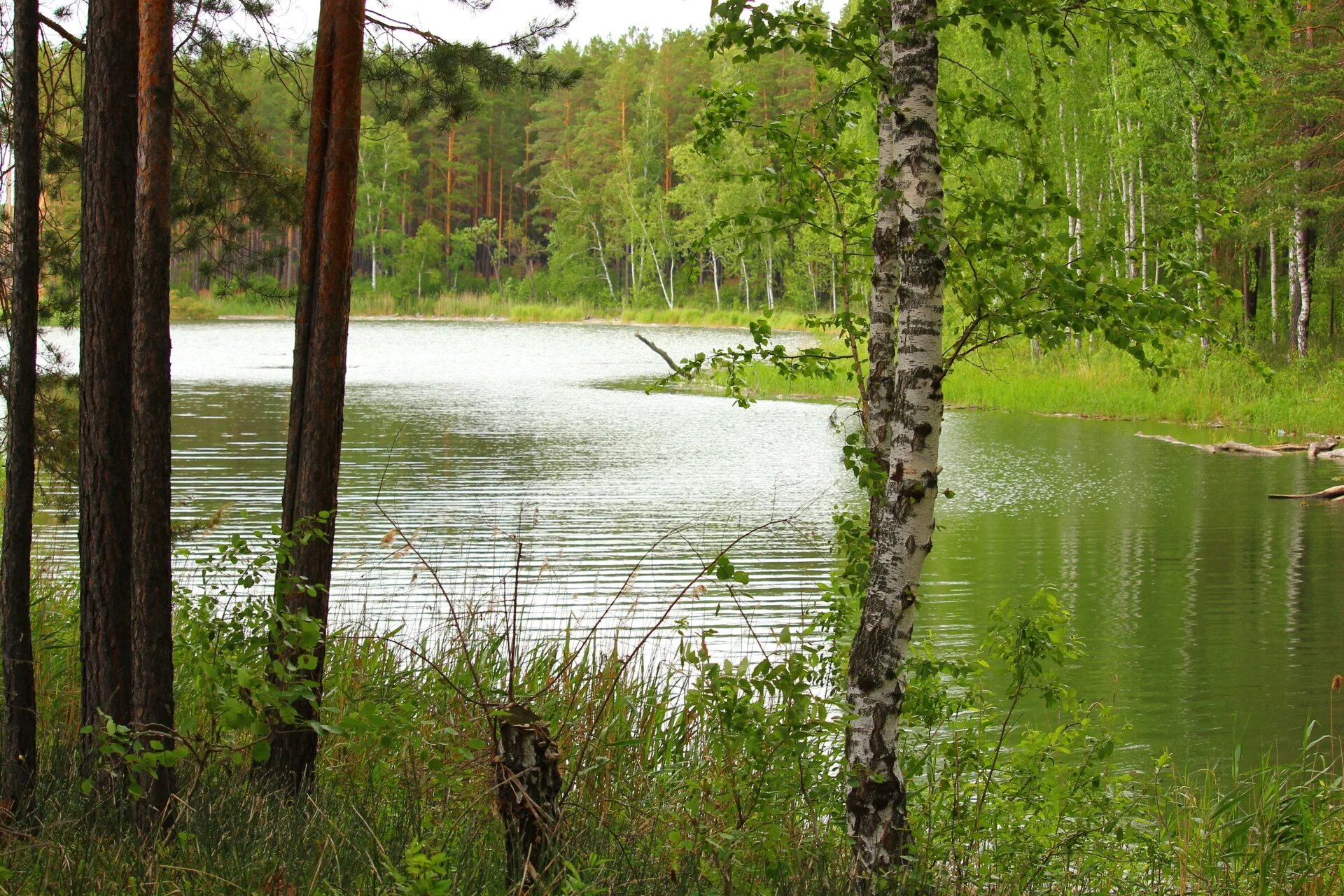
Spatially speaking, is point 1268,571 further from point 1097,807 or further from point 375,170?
point 375,170

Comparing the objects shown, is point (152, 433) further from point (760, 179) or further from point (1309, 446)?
point (1309, 446)

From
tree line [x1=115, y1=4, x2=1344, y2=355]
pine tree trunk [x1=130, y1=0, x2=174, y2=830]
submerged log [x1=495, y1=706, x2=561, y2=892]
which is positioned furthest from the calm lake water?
tree line [x1=115, y1=4, x2=1344, y2=355]

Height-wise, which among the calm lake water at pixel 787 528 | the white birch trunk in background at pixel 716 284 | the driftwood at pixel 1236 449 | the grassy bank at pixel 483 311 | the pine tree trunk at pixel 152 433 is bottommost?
the calm lake water at pixel 787 528

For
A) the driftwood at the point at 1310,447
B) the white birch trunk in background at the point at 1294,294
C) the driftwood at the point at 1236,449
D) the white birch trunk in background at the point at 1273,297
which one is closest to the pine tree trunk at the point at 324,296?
the driftwood at the point at 1236,449

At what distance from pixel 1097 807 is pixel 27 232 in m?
4.16

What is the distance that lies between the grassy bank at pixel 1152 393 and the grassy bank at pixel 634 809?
1489 cm

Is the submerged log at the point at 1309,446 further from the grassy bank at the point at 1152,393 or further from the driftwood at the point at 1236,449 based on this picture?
the grassy bank at the point at 1152,393

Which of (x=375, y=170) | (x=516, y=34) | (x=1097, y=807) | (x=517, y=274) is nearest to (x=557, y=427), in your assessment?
(x=516, y=34)

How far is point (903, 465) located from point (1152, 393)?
2040 centimetres

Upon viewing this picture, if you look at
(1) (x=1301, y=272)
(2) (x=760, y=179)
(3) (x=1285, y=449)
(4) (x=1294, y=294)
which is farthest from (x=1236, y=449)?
(2) (x=760, y=179)

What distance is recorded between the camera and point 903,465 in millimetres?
3820

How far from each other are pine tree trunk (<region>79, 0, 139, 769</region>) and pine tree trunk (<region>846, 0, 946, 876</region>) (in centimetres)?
231

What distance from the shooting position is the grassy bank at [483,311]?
5881cm

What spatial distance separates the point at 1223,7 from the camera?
442 centimetres
